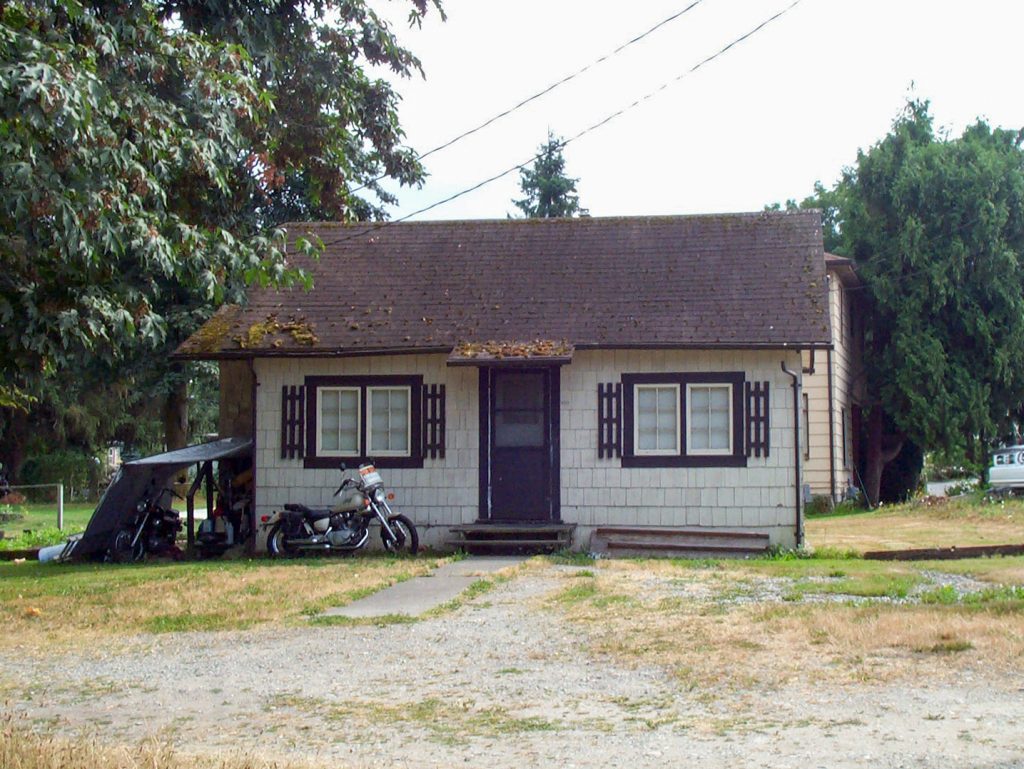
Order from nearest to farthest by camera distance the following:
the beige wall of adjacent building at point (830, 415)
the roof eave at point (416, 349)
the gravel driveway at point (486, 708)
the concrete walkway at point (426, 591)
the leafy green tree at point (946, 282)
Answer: the gravel driveway at point (486, 708) < the concrete walkway at point (426, 591) < the roof eave at point (416, 349) < the beige wall of adjacent building at point (830, 415) < the leafy green tree at point (946, 282)

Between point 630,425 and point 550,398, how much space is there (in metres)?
1.25

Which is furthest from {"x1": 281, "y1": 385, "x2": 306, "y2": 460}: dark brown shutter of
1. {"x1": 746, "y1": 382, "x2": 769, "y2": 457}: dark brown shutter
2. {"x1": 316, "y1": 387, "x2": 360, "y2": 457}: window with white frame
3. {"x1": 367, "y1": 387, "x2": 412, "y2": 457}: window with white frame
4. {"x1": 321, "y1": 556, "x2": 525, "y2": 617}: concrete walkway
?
{"x1": 746, "y1": 382, "x2": 769, "y2": 457}: dark brown shutter

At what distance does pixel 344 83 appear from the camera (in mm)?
17984

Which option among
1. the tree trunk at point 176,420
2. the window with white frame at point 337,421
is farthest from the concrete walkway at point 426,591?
the tree trunk at point 176,420

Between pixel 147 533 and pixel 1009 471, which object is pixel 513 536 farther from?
pixel 1009 471

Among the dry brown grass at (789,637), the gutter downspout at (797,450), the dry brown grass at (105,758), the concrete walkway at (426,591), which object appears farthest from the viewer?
the gutter downspout at (797,450)

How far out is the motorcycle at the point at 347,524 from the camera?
59.8 feet

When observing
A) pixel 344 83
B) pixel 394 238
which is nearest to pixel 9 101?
pixel 344 83

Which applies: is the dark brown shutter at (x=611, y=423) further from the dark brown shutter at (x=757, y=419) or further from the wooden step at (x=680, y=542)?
the dark brown shutter at (x=757, y=419)

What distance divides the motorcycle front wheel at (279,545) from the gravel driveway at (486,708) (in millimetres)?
8020

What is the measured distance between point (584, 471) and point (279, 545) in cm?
464

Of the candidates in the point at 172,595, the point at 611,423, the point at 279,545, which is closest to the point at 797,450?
the point at 611,423

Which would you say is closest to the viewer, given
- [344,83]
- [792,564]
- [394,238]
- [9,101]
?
[9,101]

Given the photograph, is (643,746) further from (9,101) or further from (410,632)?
(9,101)
